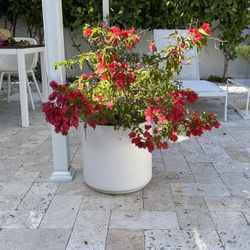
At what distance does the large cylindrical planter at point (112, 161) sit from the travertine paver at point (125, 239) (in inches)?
14.4

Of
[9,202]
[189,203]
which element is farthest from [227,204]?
[9,202]

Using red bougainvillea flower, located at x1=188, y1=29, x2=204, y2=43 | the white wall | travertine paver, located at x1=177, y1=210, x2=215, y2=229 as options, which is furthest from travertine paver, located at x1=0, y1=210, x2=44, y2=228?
the white wall

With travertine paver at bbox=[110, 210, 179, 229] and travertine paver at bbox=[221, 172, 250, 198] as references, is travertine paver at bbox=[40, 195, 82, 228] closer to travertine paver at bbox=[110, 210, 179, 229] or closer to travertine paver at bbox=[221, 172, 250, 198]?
travertine paver at bbox=[110, 210, 179, 229]

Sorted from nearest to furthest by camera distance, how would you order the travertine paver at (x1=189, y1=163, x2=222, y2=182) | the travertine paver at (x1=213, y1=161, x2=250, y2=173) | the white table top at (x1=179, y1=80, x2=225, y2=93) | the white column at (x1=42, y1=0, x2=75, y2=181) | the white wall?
the white column at (x1=42, y1=0, x2=75, y2=181), the travertine paver at (x1=189, y1=163, x2=222, y2=182), the travertine paver at (x1=213, y1=161, x2=250, y2=173), the white table top at (x1=179, y1=80, x2=225, y2=93), the white wall

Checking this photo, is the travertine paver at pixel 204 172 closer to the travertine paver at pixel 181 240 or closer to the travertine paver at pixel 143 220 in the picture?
the travertine paver at pixel 143 220

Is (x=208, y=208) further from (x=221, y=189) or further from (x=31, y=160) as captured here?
(x=31, y=160)

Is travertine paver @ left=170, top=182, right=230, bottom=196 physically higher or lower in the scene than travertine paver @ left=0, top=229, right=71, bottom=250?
higher

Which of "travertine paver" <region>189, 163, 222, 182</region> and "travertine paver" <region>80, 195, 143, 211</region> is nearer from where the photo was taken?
"travertine paver" <region>80, 195, 143, 211</region>

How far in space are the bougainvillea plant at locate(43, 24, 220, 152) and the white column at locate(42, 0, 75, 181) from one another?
0.50 ft

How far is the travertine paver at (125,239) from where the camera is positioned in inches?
58.9

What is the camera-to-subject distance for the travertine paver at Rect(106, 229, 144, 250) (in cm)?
150

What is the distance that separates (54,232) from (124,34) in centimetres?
104

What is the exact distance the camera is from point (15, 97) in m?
4.80

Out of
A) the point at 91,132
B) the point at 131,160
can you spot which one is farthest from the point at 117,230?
the point at 91,132
